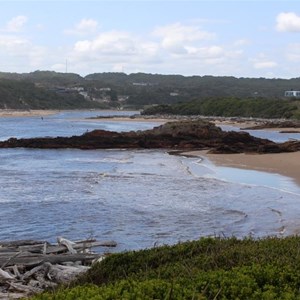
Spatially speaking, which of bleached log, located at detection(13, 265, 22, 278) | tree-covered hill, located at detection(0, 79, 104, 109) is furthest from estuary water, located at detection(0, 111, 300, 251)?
tree-covered hill, located at detection(0, 79, 104, 109)

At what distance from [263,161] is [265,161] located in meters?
0.10

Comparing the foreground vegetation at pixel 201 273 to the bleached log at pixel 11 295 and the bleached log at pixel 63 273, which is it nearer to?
the bleached log at pixel 63 273

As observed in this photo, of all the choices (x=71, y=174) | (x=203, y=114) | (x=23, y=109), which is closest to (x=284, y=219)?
(x=71, y=174)

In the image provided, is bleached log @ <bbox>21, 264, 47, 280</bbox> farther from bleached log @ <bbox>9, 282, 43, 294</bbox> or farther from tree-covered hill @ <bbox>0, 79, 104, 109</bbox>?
tree-covered hill @ <bbox>0, 79, 104, 109</bbox>

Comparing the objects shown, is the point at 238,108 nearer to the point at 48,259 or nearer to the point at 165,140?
the point at 165,140

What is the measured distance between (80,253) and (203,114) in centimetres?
8329

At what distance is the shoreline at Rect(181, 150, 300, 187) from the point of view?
25.6 m

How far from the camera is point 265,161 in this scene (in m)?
29.7

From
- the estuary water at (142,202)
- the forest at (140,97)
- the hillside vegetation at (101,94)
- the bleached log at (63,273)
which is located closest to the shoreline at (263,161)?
the estuary water at (142,202)

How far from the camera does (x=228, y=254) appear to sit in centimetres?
683

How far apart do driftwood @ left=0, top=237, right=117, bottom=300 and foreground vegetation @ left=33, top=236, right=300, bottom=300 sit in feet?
2.53

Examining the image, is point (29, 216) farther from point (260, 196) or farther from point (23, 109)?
point (23, 109)

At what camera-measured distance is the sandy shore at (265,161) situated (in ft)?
84.3

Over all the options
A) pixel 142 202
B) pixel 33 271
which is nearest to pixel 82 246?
pixel 33 271
